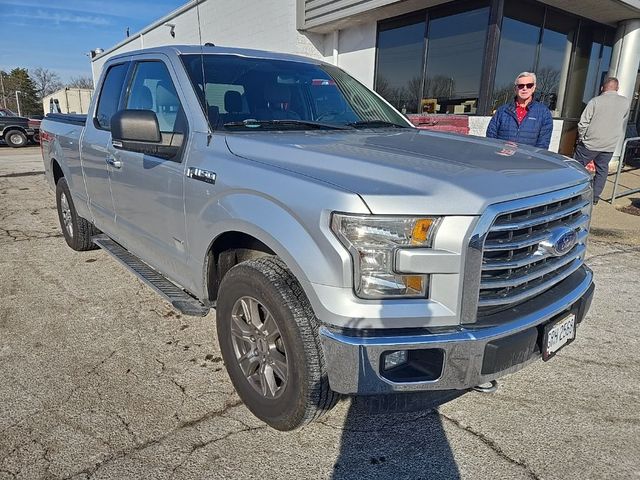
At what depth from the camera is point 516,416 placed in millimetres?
2557

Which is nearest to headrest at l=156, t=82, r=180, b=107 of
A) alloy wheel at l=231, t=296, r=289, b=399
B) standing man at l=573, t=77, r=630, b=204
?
alloy wheel at l=231, t=296, r=289, b=399

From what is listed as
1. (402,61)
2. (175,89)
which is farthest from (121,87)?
(402,61)

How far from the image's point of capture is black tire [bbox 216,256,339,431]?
2.03 meters

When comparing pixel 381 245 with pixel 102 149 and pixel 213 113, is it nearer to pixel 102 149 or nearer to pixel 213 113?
pixel 213 113

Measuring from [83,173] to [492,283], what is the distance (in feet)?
12.8

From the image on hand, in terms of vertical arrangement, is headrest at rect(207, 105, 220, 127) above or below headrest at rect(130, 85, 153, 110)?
below

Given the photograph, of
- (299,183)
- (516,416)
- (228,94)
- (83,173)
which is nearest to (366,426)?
(516,416)

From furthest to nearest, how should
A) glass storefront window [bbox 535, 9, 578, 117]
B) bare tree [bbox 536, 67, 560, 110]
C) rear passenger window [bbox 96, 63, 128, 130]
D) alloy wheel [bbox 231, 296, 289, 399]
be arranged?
1. bare tree [bbox 536, 67, 560, 110]
2. glass storefront window [bbox 535, 9, 578, 117]
3. rear passenger window [bbox 96, 63, 128, 130]
4. alloy wheel [bbox 231, 296, 289, 399]

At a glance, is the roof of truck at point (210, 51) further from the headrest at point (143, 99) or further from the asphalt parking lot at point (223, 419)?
the asphalt parking lot at point (223, 419)

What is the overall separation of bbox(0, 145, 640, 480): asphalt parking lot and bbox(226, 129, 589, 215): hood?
126cm

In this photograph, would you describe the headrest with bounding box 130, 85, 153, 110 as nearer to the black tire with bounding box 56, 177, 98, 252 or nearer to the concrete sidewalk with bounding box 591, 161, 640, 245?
the black tire with bounding box 56, 177, 98, 252

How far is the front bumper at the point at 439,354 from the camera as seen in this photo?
6.01 ft

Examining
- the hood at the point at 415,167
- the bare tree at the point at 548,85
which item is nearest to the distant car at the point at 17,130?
the bare tree at the point at 548,85

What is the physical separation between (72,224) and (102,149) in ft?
5.79
